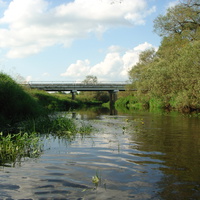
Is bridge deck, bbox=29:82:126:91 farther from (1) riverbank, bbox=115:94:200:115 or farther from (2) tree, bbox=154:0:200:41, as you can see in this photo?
(2) tree, bbox=154:0:200:41

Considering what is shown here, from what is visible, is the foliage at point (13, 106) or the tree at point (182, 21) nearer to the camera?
the foliage at point (13, 106)

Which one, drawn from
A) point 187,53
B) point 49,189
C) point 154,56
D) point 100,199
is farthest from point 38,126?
point 154,56

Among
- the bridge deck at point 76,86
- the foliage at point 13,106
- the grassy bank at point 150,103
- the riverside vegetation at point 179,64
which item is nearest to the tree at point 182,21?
the riverside vegetation at point 179,64

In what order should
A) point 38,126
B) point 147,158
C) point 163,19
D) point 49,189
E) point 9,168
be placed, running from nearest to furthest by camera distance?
1. point 49,189
2. point 9,168
3. point 147,158
4. point 38,126
5. point 163,19

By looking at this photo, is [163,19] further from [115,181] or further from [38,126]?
[115,181]

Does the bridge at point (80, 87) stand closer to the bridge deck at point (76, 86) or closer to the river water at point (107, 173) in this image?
the bridge deck at point (76, 86)

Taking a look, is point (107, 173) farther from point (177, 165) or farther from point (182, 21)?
point (182, 21)

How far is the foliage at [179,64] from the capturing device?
2747 centimetres

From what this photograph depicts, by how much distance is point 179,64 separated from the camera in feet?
94.8

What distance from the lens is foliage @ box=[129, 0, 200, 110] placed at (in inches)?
1081

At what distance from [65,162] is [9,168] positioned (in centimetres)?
150

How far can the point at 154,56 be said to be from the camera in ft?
208

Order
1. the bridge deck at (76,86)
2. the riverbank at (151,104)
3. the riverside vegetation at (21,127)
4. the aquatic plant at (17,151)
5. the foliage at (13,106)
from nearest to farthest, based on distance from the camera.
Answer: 1. the aquatic plant at (17,151)
2. the riverside vegetation at (21,127)
3. the foliage at (13,106)
4. the riverbank at (151,104)
5. the bridge deck at (76,86)

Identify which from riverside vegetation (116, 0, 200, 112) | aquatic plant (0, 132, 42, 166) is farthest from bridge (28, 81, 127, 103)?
aquatic plant (0, 132, 42, 166)
